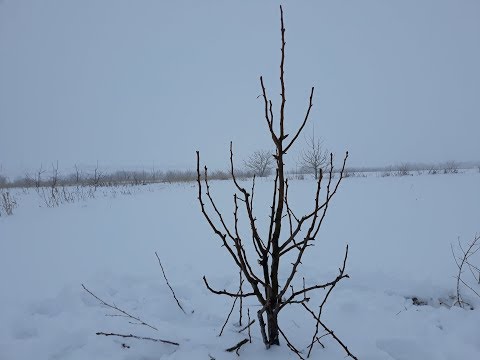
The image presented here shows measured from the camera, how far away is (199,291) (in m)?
2.44

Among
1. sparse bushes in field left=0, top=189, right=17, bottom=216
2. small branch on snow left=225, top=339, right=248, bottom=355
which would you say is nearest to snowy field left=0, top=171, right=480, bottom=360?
small branch on snow left=225, top=339, right=248, bottom=355

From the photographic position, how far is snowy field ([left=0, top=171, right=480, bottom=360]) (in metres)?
1.63

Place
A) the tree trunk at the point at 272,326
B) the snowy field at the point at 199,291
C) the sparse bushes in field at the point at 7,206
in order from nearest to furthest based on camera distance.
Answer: the tree trunk at the point at 272,326, the snowy field at the point at 199,291, the sparse bushes in field at the point at 7,206

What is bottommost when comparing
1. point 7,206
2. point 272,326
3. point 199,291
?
point 199,291

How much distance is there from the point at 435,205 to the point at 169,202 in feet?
20.0

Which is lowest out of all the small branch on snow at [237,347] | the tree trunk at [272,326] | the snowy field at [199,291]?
the snowy field at [199,291]

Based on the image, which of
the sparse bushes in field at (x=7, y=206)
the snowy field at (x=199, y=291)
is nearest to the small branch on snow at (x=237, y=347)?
the snowy field at (x=199, y=291)

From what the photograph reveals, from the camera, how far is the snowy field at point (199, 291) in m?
1.63

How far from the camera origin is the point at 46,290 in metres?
2.46

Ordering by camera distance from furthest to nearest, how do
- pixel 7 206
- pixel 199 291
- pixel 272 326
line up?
pixel 7 206 < pixel 199 291 < pixel 272 326

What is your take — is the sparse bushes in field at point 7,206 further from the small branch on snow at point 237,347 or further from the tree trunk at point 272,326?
the tree trunk at point 272,326

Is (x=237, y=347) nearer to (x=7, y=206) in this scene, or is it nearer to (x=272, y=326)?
(x=272, y=326)

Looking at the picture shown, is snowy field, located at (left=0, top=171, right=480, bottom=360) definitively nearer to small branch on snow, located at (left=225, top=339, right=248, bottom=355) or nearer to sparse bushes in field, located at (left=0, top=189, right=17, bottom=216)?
small branch on snow, located at (left=225, top=339, right=248, bottom=355)

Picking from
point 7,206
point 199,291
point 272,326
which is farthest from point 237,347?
point 7,206
